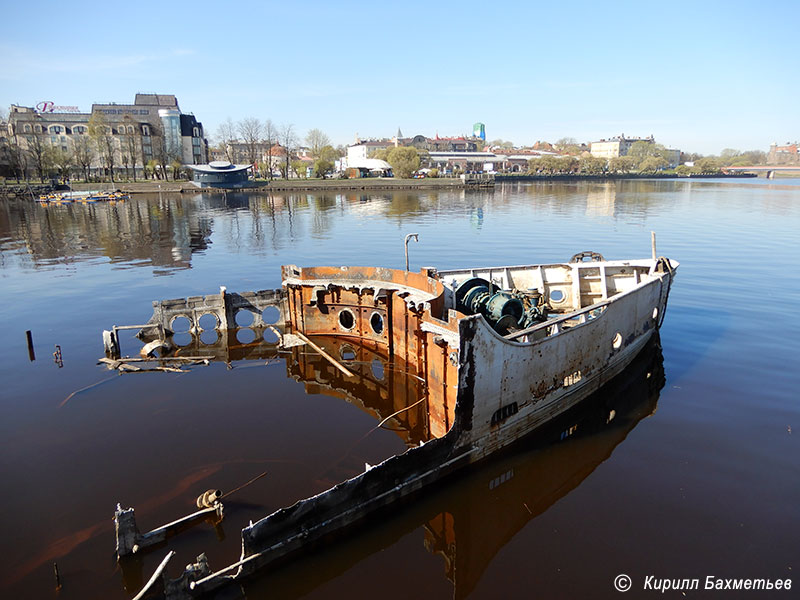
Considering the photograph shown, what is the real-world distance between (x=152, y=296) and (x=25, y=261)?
1862 cm

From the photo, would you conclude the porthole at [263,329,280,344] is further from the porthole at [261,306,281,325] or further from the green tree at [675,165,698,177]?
the green tree at [675,165,698,177]

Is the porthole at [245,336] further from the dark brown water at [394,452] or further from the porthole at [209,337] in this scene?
the porthole at [209,337]

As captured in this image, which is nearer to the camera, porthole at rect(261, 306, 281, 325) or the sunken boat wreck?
the sunken boat wreck

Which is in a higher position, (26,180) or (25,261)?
(26,180)

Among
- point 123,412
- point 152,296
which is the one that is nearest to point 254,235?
point 152,296

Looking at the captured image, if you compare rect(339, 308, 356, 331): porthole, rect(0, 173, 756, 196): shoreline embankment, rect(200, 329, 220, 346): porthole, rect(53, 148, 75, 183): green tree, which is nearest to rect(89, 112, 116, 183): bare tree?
rect(53, 148, 75, 183): green tree

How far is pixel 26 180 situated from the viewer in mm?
106000

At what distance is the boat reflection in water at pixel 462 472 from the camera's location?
9695 millimetres

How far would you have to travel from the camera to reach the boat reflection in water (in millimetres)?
9695

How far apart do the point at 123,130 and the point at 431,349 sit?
135907 millimetres

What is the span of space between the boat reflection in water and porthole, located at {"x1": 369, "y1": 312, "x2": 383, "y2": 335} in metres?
1.00

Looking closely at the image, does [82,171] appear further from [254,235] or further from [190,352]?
[190,352]

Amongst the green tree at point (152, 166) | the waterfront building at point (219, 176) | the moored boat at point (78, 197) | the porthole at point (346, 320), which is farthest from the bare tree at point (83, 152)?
the porthole at point (346, 320)

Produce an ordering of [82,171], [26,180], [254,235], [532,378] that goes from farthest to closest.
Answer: [82,171], [26,180], [254,235], [532,378]
